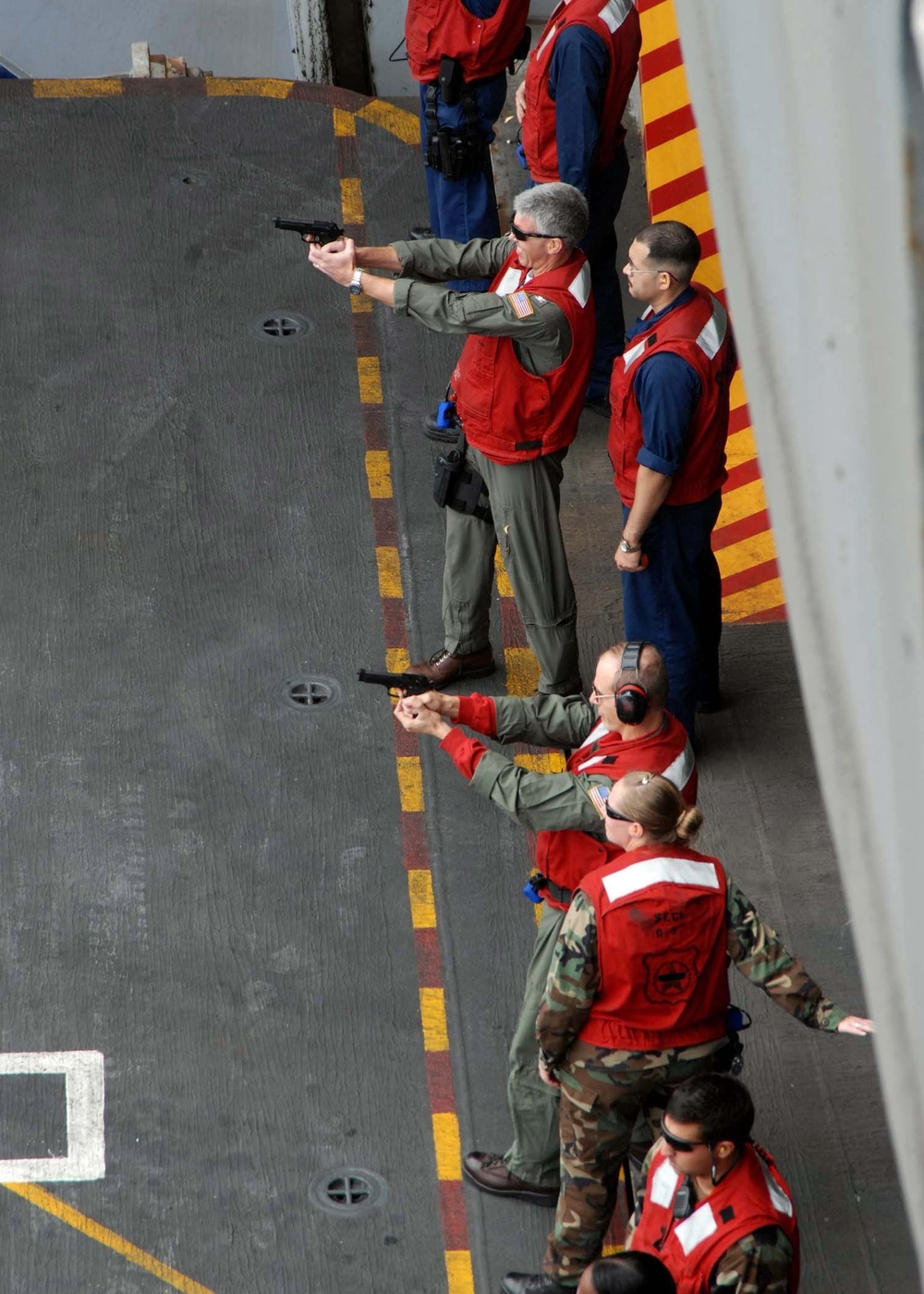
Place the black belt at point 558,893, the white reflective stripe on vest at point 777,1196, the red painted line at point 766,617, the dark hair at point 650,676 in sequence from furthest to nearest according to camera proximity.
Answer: the red painted line at point 766,617, the black belt at point 558,893, the dark hair at point 650,676, the white reflective stripe on vest at point 777,1196

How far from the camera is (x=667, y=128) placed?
791 centimetres

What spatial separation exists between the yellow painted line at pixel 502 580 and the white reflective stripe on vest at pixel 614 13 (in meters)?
2.49

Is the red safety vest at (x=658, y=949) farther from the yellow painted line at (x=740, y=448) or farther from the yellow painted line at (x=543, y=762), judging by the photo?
the yellow painted line at (x=740, y=448)

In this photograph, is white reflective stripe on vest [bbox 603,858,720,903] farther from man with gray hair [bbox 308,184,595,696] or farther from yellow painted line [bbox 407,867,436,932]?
man with gray hair [bbox 308,184,595,696]

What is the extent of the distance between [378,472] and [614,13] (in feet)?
8.13

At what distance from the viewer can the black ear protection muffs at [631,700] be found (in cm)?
485

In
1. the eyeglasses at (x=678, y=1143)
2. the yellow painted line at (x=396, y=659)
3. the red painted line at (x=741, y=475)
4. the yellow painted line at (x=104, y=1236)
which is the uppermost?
the eyeglasses at (x=678, y=1143)

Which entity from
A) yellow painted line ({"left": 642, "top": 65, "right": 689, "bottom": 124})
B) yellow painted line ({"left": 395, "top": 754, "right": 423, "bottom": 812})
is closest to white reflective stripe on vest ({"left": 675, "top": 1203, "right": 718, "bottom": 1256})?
yellow painted line ({"left": 395, "top": 754, "right": 423, "bottom": 812})

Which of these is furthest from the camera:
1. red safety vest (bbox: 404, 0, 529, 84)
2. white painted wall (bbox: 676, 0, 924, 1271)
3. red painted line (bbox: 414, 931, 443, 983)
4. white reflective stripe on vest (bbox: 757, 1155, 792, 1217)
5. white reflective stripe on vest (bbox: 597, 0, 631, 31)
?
red safety vest (bbox: 404, 0, 529, 84)

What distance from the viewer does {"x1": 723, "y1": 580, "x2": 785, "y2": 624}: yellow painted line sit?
25.3ft

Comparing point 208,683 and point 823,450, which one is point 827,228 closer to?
point 823,450

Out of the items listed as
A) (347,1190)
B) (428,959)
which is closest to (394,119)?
(428,959)

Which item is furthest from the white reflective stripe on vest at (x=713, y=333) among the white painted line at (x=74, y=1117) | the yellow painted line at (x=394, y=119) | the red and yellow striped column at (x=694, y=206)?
the yellow painted line at (x=394, y=119)

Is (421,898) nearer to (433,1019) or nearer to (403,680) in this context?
(433,1019)
